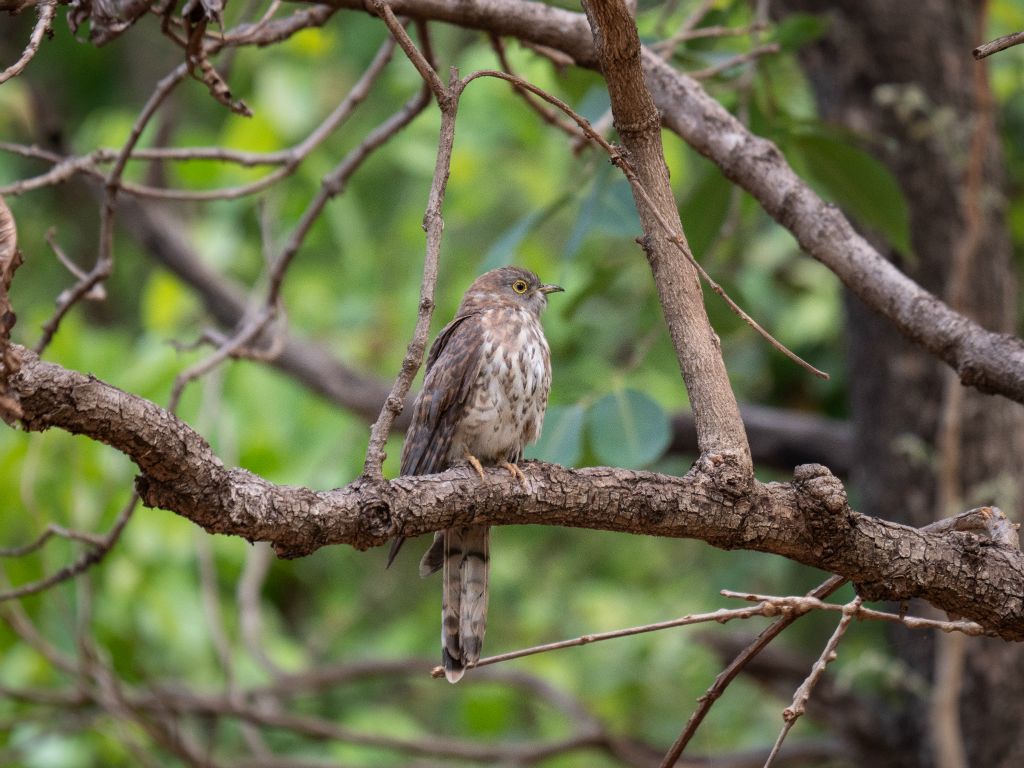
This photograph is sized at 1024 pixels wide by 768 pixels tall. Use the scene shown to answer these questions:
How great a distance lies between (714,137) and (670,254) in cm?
86

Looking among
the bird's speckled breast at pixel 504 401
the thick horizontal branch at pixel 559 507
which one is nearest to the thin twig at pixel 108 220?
the bird's speckled breast at pixel 504 401

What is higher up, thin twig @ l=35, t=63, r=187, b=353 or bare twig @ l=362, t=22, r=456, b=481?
thin twig @ l=35, t=63, r=187, b=353

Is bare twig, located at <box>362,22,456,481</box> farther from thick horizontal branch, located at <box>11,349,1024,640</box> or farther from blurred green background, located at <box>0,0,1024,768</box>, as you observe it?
blurred green background, located at <box>0,0,1024,768</box>

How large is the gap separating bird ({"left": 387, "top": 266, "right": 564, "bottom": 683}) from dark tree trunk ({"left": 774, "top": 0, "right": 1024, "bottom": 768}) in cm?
179

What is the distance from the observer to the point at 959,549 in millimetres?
2438

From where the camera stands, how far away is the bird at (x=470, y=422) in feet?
11.4

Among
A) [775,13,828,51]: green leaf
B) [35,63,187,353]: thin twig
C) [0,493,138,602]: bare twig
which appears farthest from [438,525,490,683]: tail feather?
[775,13,828,51]: green leaf

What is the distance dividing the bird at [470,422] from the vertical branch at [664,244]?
103 centimetres

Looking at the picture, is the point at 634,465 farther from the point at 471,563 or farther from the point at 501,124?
the point at 501,124

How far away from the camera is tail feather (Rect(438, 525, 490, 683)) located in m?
3.33

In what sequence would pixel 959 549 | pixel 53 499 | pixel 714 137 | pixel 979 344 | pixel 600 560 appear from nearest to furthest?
pixel 959 549 → pixel 979 344 → pixel 714 137 → pixel 53 499 → pixel 600 560

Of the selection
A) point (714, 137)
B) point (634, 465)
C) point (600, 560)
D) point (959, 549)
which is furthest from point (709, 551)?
point (959, 549)

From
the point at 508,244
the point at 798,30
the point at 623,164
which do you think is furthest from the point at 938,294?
the point at 623,164

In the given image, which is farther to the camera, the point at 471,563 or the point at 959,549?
the point at 471,563
